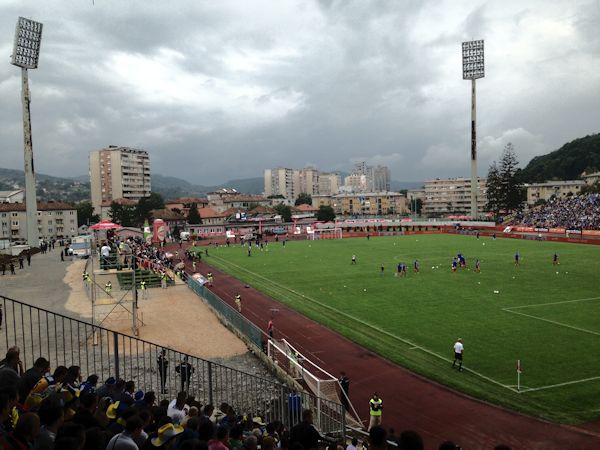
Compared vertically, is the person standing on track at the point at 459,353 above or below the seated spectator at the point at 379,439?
below

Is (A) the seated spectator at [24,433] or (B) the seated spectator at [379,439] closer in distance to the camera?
(A) the seated spectator at [24,433]

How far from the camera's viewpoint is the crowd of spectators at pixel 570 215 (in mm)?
70394

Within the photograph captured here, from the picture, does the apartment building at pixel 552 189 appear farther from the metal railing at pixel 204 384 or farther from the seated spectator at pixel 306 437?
the seated spectator at pixel 306 437

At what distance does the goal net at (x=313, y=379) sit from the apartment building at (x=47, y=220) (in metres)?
94.4

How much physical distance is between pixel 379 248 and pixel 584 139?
127m

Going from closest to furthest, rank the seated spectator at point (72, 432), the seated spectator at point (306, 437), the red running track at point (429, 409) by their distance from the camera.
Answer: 1. the seated spectator at point (72, 432)
2. the seated spectator at point (306, 437)
3. the red running track at point (429, 409)

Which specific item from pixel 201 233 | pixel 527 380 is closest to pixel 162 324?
pixel 527 380

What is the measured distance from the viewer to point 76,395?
742cm

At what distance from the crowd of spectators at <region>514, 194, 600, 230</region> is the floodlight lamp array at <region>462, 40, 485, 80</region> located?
2695 cm

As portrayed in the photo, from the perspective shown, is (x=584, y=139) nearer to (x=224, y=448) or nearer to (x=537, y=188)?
(x=537, y=188)

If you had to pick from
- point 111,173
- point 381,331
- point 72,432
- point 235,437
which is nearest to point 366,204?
point 111,173

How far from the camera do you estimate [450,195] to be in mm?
191750

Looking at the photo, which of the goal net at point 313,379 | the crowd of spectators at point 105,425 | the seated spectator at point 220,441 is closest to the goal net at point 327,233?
the goal net at point 313,379

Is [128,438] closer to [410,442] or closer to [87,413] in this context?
[87,413]
